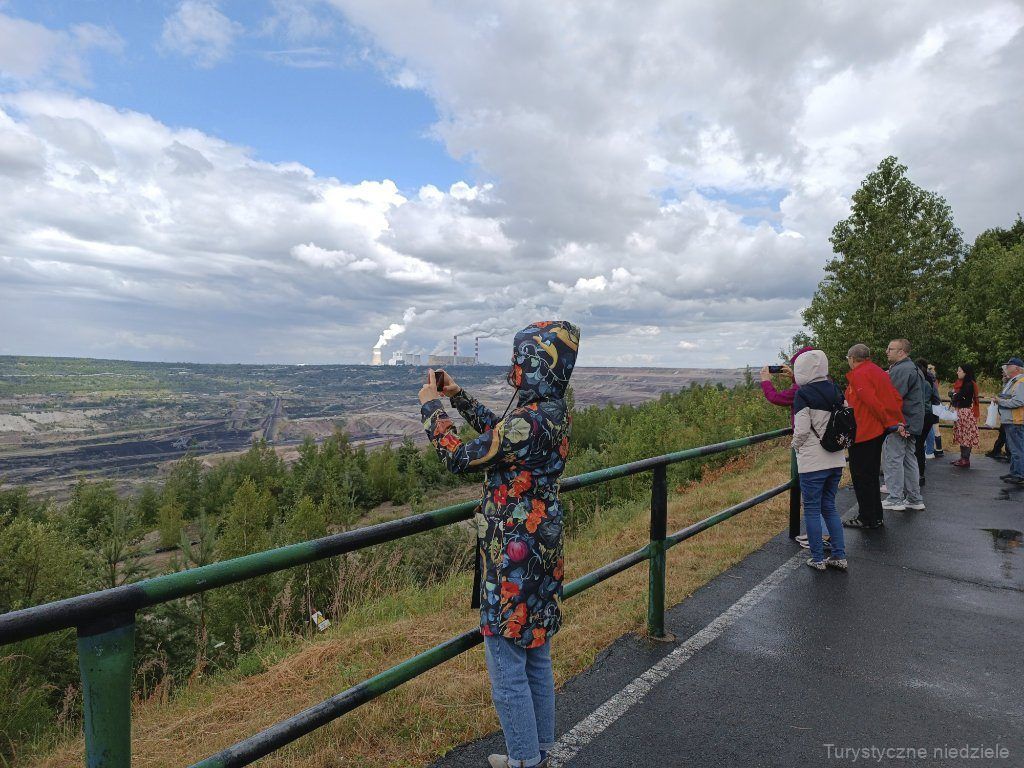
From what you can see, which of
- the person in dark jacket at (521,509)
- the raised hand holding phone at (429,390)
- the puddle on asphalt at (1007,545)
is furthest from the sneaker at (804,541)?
the raised hand holding phone at (429,390)

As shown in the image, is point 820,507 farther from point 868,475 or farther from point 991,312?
point 991,312

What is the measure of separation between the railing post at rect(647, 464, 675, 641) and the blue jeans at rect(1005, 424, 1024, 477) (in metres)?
8.94

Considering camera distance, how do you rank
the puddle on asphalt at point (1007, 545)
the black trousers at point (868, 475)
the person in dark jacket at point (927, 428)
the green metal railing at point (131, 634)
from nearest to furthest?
the green metal railing at point (131, 634) → the puddle on asphalt at point (1007, 545) → the black trousers at point (868, 475) → the person in dark jacket at point (927, 428)

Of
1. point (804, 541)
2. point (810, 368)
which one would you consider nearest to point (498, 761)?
point (810, 368)

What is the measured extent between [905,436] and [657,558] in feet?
17.4

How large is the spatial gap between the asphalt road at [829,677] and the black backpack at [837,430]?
3.71 feet

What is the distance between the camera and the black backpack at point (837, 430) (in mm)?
5156

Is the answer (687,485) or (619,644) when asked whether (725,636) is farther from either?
(687,485)

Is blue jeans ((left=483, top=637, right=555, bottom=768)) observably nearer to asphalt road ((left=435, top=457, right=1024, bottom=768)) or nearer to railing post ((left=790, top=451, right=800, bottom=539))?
asphalt road ((left=435, top=457, right=1024, bottom=768))

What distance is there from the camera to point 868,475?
22.3 feet

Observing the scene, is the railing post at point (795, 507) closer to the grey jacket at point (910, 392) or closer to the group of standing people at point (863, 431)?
the group of standing people at point (863, 431)

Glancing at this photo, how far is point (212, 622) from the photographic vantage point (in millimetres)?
12922

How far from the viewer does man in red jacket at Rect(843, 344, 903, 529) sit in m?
6.47

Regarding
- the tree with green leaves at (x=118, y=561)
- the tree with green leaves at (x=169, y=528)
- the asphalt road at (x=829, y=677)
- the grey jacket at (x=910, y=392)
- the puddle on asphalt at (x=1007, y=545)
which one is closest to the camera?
the asphalt road at (x=829, y=677)
